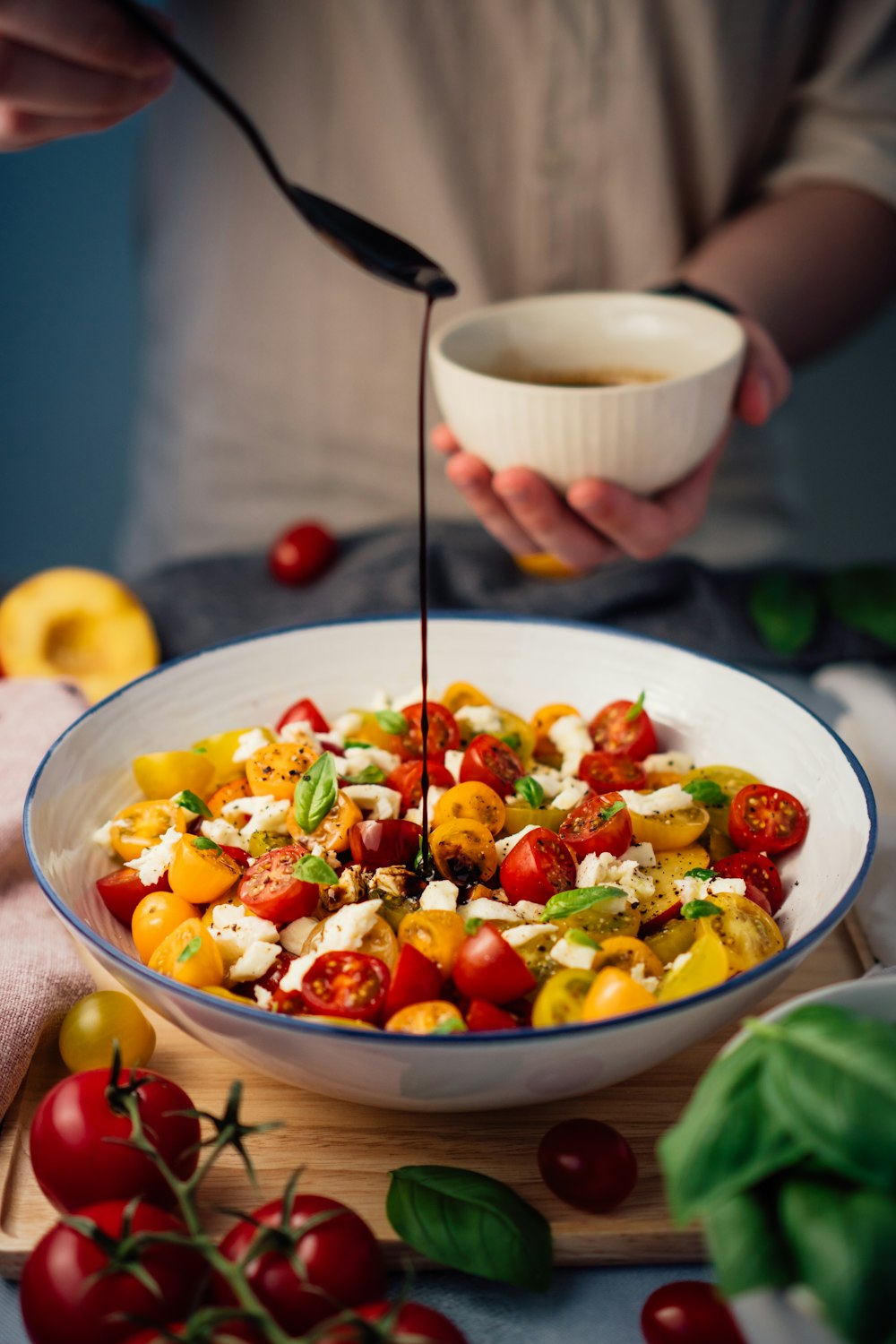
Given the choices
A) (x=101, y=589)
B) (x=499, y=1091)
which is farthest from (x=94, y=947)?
(x=101, y=589)

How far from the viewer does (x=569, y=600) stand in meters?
2.53

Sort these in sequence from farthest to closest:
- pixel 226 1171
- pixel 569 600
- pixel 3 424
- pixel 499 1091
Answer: pixel 3 424, pixel 569 600, pixel 226 1171, pixel 499 1091

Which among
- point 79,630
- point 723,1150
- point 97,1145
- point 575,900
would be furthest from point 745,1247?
point 79,630

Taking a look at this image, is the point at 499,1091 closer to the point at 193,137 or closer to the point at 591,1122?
the point at 591,1122

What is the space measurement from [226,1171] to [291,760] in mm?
565

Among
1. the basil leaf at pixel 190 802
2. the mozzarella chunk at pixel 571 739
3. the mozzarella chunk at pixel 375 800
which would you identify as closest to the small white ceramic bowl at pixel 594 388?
the mozzarella chunk at pixel 571 739

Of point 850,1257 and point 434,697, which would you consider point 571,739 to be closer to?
point 434,697

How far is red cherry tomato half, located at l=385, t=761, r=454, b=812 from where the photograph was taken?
1.72 m

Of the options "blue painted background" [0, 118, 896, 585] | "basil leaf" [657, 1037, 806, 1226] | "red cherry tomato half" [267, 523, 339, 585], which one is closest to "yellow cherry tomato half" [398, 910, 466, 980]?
"basil leaf" [657, 1037, 806, 1226]

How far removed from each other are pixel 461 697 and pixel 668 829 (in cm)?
48

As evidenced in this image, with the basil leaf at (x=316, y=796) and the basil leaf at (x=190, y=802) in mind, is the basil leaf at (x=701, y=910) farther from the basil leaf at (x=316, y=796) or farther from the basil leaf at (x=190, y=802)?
the basil leaf at (x=190, y=802)

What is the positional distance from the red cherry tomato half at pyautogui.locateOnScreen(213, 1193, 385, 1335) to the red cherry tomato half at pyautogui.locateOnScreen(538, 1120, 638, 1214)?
22cm

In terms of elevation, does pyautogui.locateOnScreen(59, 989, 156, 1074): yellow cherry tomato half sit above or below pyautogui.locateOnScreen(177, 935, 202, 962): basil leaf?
below

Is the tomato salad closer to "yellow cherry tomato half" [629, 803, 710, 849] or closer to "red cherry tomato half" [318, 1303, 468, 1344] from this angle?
"yellow cherry tomato half" [629, 803, 710, 849]
